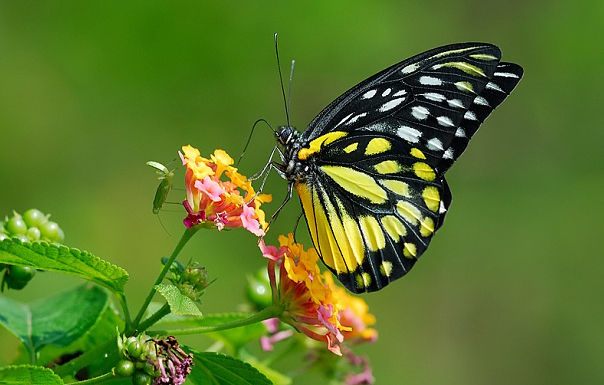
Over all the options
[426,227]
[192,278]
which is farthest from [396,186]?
[192,278]

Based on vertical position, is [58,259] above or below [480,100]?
below

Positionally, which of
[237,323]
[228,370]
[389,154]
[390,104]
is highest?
[390,104]

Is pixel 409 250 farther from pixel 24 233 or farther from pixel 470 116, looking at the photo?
pixel 24 233

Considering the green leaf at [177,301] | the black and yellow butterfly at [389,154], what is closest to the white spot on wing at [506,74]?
the black and yellow butterfly at [389,154]

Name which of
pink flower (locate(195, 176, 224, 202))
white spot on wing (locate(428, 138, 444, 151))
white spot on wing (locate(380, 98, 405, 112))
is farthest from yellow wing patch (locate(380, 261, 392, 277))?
pink flower (locate(195, 176, 224, 202))

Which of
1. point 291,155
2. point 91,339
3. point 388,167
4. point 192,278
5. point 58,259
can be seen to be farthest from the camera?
point 388,167

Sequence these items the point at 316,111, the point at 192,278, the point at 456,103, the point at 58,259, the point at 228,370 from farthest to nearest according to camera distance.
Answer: the point at 316,111 → the point at 456,103 → the point at 192,278 → the point at 228,370 → the point at 58,259
